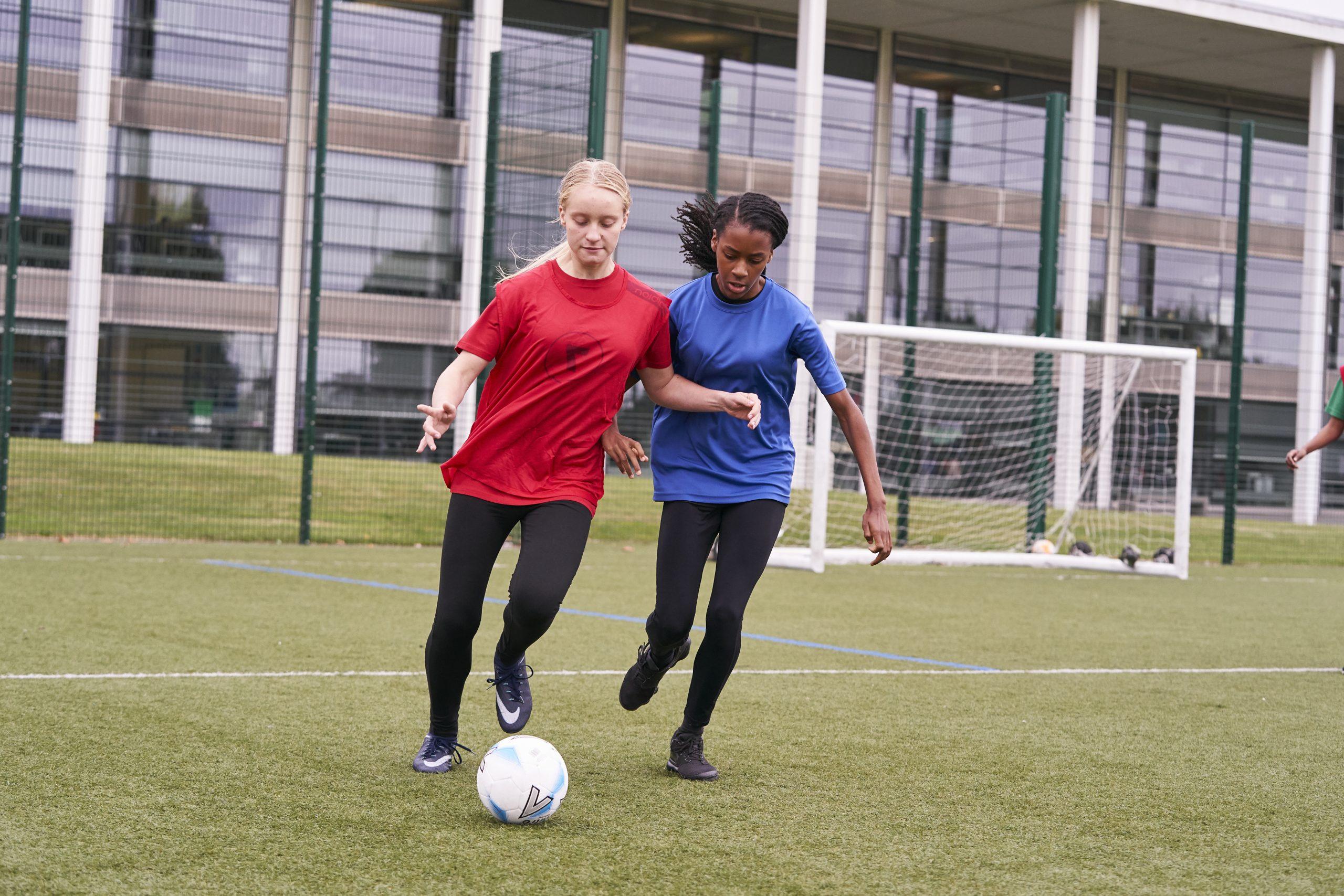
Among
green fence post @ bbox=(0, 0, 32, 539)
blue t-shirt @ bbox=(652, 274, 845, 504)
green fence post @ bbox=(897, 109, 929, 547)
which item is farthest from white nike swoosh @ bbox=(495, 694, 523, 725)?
green fence post @ bbox=(897, 109, 929, 547)

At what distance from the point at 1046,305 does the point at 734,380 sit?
34.3 feet

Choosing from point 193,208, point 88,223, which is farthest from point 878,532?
point 193,208

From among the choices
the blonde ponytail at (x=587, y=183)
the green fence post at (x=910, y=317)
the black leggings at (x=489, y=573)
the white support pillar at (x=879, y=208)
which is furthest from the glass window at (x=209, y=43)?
the white support pillar at (x=879, y=208)

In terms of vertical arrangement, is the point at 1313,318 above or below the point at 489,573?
above

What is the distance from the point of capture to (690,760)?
4.03m

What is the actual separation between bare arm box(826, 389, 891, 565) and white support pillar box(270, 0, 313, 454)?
31.4 feet

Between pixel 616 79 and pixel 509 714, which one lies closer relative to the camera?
pixel 509 714

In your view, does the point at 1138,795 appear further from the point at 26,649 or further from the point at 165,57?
the point at 165,57

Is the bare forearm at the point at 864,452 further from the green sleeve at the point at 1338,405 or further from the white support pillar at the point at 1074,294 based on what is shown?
the white support pillar at the point at 1074,294

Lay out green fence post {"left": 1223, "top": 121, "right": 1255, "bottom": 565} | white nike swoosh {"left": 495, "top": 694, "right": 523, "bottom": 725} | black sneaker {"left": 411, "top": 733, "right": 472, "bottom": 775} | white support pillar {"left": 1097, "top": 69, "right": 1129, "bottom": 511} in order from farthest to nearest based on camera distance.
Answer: white support pillar {"left": 1097, "top": 69, "right": 1129, "bottom": 511}
green fence post {"left": 1223, "top": 121, "right": 1255, "bottom": 565}
white nike swoosh {"left": 495, "top": 694, "right": 523, "bottom": 725}
black sneaker {"left": 411, "top": 733, "right": 472, "bottom": 775}

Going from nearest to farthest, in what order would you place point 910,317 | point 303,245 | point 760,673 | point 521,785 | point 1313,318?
point 521,785, point 760,673, point 303,245, point 910,317, point 1313,318

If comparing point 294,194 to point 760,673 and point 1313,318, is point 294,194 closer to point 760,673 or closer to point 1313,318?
point 760,673

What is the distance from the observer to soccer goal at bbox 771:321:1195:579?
12.3 metres

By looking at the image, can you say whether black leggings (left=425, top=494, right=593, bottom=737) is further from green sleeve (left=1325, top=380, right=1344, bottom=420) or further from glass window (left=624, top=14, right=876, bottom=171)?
glass window (left=624, top=14, right=876, bottom=171)
